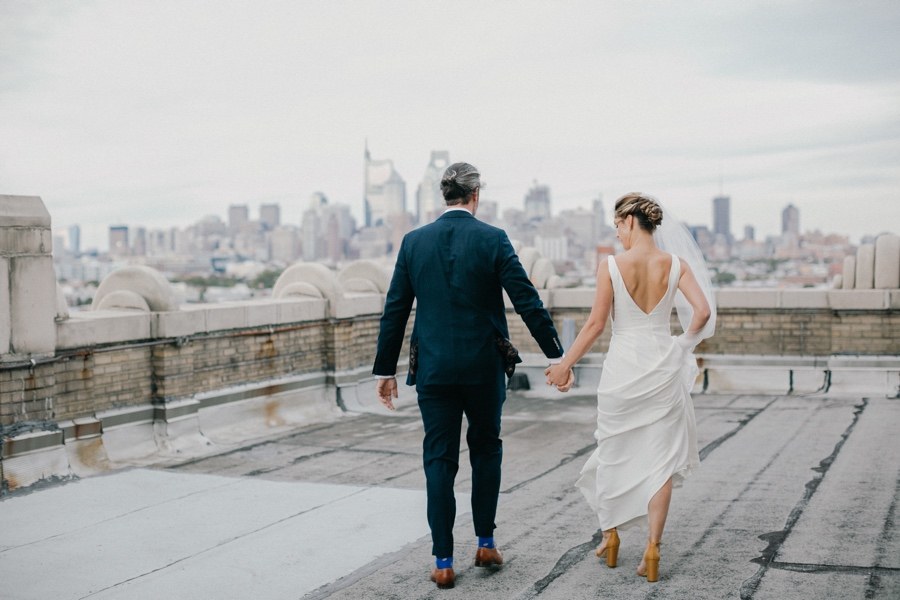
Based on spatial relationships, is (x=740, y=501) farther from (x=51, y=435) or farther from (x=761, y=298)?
(x=761, y=298)

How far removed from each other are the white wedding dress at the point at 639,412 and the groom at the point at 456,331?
0.41m

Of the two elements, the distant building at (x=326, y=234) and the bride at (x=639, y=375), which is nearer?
the bride at (x=639, y=375)

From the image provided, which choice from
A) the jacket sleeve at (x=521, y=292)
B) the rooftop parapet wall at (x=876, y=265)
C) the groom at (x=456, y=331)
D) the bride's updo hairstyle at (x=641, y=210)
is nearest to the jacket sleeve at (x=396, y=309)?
the groom at (x=456, y=331)

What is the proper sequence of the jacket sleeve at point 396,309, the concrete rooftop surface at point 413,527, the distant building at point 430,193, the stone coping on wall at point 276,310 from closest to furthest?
the concrete rooftop surface at point 413,527
the jacket sleeve at point 396,309
the stone coping on wall at point 276,310
the distant building at point 430,193

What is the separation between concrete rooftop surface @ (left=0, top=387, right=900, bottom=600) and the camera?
514 cm

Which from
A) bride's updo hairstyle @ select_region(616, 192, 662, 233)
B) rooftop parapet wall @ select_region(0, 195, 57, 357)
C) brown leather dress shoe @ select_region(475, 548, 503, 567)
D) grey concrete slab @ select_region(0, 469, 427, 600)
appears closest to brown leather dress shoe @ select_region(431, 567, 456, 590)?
brown leather dress shoe @ select_region(475, 548, 503, 567)

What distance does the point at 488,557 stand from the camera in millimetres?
5320

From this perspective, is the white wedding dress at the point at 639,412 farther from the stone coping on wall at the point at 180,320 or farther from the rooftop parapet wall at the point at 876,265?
the rooftop parapet wall at the point at 876,265

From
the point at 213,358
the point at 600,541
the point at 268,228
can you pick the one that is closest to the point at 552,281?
the point at 213,358

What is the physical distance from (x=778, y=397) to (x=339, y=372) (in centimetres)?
592

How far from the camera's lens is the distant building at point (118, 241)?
180625 millimetres

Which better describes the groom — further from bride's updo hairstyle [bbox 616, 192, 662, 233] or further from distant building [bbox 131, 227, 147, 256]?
distant building [bbox 131, 227, 147, 256]

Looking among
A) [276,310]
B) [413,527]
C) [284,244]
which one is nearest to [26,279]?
[276,310]

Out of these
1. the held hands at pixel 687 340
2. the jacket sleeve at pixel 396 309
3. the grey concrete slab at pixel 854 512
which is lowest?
the grey concrete slab at pixel 854 512
